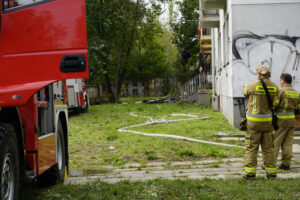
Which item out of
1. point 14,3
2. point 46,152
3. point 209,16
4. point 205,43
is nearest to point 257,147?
point 46,152

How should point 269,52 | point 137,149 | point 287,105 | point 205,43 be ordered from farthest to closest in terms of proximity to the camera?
point 205,43 → point 269,52 → point 137,149 → point 287,105

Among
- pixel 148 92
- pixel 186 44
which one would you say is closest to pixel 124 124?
pixel 186 44

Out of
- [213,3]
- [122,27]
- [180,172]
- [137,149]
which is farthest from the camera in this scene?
[122,27]

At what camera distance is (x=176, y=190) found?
5.98 metres

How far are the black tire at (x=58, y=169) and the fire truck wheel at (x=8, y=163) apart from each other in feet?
6.43

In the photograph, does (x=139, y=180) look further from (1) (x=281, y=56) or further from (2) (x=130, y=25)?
(2) (x=130, y=25)

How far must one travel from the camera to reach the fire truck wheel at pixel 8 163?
3.99m

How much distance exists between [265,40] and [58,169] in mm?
8833

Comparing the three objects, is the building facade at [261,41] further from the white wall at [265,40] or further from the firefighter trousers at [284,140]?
the firefighter trousers at [284,140]

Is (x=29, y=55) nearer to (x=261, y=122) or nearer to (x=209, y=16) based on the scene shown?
(x=261, y=122)

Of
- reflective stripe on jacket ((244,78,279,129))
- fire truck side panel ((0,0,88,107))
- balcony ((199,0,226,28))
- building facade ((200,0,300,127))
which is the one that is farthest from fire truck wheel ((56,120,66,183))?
balcony ((199,0,226,28))

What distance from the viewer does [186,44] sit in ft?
138

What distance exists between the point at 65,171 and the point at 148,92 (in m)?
46.4

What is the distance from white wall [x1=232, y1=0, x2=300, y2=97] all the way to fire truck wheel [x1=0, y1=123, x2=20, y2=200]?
32.6 ft
